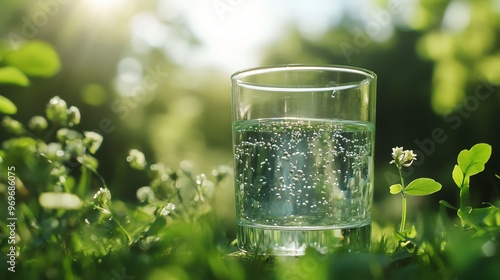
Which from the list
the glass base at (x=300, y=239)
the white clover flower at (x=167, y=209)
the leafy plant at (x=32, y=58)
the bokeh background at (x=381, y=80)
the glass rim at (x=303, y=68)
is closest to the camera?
the leafy plant at (x=32, y=58)

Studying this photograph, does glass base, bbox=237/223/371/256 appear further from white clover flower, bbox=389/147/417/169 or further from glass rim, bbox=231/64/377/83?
glass rim, bbox=231/64/377/83

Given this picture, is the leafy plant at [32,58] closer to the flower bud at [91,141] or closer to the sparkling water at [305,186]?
the flower bud at [91,141]

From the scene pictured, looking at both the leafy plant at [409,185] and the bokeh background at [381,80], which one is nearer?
the leafy plant at [409,185]

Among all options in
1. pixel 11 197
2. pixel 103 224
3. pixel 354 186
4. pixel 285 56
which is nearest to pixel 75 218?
pixel 103 224

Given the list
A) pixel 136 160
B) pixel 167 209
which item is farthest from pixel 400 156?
pixel 136 160

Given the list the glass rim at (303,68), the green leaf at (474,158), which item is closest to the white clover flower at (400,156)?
the green leaf at (474,158)

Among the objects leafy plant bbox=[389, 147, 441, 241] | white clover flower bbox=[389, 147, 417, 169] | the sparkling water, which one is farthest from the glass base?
white clover flower bbox=[389, 147, 417, 169]

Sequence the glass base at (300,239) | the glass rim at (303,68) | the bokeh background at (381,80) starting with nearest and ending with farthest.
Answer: the glass base at (300,239) < the glass rim at (303,68) < the bokeh background at (381,80)
